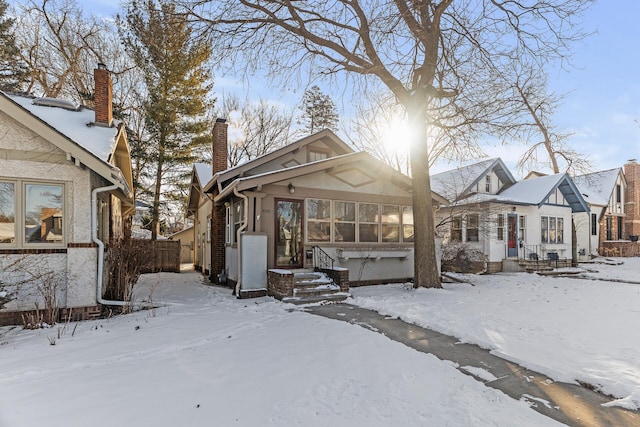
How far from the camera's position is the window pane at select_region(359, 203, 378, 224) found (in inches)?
463

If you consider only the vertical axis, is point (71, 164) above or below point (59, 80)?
below

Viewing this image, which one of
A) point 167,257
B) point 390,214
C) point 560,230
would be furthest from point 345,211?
point 560,230

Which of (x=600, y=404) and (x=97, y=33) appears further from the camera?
(x=97, y=33)

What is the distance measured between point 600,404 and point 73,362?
21.0ft

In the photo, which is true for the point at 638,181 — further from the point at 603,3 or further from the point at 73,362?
the point at 73,362

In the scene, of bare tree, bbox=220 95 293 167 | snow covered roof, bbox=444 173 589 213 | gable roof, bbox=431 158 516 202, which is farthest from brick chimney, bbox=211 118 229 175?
bare tree, bbox=220 95 293 167

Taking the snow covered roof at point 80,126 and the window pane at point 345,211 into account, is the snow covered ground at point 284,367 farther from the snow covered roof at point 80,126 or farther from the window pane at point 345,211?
the snow covered roof at point 80,126

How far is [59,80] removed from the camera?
63.9 ft

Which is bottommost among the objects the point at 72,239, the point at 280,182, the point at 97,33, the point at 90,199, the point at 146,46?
the point at 72,239

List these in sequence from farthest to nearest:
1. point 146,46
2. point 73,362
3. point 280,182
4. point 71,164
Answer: point 146,46
point 280,182
point 71,164
point 73,362

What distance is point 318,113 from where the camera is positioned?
27.7 metres

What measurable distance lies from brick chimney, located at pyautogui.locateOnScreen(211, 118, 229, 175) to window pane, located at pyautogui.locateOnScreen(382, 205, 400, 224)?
6308 mm

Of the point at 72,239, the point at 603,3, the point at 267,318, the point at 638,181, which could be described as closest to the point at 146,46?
the point at 72,239

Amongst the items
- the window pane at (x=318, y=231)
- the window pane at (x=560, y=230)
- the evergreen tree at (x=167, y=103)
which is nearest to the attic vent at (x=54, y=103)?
the evergreen tree at (x=167, y=103)
